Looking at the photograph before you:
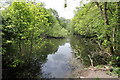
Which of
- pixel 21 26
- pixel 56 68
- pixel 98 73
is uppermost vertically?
pixel 21 26

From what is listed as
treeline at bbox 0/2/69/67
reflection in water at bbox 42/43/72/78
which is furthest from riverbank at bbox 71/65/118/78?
treeline at bbox 0/2/69/67

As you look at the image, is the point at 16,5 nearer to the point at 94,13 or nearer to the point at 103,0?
the point at 103,0

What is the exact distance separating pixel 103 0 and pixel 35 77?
22.5ft

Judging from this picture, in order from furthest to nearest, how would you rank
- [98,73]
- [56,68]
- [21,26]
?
[56,68], [21,26], [98,73]

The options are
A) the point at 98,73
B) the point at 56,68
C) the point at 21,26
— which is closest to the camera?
the point at 98,73

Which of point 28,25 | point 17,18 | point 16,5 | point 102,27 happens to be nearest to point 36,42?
point 28,25

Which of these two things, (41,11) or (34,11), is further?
(41,11)

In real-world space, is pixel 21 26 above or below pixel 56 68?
above

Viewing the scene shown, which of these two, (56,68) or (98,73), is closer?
(98,73)

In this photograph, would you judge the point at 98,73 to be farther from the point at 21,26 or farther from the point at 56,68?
the point at 21,26

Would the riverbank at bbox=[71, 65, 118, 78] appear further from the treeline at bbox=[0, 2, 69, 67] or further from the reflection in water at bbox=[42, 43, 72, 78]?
the treeline at bbox=[0, 2, 69, 67]

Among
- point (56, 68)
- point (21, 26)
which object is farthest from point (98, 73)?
point (21, 26)

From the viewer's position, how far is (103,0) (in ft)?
18.5

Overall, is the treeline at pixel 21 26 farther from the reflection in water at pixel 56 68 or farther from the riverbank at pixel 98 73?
the riverbank at pixel 98 73
